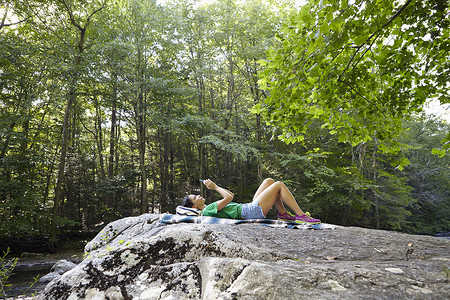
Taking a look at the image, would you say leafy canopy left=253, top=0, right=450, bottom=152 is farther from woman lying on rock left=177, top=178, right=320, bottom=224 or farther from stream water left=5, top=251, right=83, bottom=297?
stream water left=5, top=251, right=83, bottom=297

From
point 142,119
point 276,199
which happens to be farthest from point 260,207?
point 142,119

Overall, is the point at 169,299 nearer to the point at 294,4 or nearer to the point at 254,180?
the point at 254,180

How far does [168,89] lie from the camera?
474 inches

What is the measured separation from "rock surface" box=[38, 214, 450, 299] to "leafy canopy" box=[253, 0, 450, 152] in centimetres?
133

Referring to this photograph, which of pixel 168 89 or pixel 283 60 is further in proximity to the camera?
pixel 168 89

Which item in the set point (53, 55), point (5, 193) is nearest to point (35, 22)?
point (53, 55)

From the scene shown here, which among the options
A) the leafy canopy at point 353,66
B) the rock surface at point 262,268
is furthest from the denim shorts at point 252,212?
the leafy canopy at point 353,66

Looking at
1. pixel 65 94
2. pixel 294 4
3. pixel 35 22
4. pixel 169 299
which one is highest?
pixel 294 4

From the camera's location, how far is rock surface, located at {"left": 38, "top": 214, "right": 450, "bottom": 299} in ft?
4.57

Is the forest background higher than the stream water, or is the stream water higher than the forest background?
the forest background

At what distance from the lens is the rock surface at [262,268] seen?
139 cm

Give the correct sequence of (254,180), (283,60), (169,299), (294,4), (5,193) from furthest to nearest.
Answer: (254,180) → (294,4) → (5,193) → (283,60) → (169,299)

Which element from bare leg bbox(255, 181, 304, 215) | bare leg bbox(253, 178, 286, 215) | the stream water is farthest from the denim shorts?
the stream water

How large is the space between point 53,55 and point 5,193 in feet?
19.9
